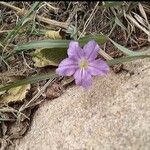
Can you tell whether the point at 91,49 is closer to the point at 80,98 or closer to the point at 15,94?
the point at 80,98

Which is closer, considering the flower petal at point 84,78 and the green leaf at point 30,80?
the flower petal at point 84,78

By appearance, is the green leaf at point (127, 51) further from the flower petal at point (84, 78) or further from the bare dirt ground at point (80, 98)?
the flower petal at point (84, 78)

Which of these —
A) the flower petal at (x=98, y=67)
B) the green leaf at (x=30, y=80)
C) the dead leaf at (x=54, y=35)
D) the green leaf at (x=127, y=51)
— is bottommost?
the green leaf at (x=30, y=80)

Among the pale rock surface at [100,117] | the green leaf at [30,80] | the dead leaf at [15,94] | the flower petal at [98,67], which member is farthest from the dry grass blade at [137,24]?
the dead leaf at [15,94]

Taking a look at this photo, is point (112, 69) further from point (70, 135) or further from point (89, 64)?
point (70, 135)

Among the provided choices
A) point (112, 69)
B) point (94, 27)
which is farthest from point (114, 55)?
point (94, 27)

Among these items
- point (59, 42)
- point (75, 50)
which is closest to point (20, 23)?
point (59, 42)

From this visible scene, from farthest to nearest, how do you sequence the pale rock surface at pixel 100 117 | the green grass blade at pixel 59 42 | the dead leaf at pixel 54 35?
the dead leaf at pixel 54 35
the green grass blade at pixel 59 42
the pale rock surface at pixel 100 117
